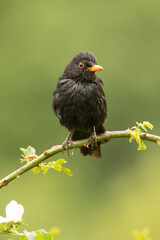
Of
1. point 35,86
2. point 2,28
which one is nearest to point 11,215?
point 35,86

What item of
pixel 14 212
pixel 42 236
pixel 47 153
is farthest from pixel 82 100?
pixel 42 236

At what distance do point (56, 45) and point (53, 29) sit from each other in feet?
7.95

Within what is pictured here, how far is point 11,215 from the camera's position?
2785mm

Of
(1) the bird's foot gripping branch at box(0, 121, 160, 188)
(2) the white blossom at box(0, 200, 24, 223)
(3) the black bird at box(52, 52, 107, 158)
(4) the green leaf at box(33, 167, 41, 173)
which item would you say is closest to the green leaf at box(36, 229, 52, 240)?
(2) the white blossom at box(0, 200, 24, 223)

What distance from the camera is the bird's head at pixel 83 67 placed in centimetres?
577

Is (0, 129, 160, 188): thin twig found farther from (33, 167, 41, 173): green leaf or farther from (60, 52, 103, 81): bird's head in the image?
(60, 52, 103, 81): bird's head

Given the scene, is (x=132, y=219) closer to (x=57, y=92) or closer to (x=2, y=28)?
(x=57, y=92)

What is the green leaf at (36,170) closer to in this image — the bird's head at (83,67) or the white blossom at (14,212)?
the white blossom at (14,212)

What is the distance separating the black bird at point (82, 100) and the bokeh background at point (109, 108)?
1009 centimetres

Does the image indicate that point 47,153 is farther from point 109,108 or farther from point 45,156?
point 109,108

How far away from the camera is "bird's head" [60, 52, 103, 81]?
577 cm

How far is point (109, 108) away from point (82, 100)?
19.4 m

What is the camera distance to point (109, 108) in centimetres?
2491

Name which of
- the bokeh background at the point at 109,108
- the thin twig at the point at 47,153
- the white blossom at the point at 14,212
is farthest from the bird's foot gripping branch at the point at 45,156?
the bokeh background at the point at 109,108
